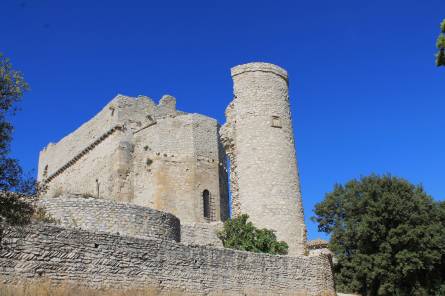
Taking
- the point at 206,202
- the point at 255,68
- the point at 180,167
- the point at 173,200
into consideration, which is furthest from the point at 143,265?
the point at 180,167

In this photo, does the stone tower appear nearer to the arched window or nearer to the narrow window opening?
the narrow window opening

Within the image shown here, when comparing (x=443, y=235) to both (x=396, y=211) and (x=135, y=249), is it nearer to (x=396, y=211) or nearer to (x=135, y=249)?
(x=396, y=211)

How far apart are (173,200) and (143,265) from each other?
14.6 m

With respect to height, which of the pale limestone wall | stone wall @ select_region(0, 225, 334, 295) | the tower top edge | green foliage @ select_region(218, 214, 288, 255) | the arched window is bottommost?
stone wall @ select_region(0, 225, 334, 295)

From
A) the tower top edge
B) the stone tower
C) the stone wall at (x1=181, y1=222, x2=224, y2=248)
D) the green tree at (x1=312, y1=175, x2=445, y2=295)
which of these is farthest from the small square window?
the stone wall at (x1=181, y1=222, x2=224, y2=248)

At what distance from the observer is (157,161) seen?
29.9m

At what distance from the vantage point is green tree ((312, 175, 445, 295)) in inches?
887

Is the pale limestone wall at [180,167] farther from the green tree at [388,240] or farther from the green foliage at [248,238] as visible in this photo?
the green tree at [388,240]

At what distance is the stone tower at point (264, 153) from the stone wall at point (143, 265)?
169 inches

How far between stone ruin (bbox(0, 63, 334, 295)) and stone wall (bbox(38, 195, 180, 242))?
3 cm

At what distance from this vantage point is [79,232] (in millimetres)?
13430

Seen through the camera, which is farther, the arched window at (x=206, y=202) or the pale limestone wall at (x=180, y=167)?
the arched window at (x=206, y=202)

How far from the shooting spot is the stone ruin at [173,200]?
13.5m

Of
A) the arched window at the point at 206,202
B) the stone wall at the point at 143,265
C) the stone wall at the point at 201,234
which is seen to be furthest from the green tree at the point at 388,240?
the arched window at the point at 206,202
